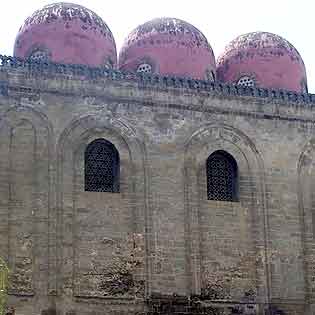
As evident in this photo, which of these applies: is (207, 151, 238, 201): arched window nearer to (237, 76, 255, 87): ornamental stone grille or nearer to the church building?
the church building

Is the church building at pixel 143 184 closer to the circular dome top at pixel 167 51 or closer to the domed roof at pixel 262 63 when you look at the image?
the circular dome top at pixel 167 51

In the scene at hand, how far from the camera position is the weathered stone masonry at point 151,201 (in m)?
20.3

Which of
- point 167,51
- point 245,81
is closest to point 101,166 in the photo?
point 167,51

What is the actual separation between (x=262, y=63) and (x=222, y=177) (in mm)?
4325

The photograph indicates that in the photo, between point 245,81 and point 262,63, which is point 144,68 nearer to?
point 245,81

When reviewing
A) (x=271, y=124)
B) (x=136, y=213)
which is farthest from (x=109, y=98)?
(x=271, y=124)

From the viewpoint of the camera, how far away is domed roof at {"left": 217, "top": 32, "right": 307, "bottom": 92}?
25125 mm

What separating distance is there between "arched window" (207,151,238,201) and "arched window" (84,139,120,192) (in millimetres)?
2388

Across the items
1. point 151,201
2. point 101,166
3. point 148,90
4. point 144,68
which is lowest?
point 151,201

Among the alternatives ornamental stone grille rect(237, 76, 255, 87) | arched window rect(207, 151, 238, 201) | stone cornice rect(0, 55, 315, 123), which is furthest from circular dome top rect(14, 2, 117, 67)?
arched window rect(207, 151, 238, 201)

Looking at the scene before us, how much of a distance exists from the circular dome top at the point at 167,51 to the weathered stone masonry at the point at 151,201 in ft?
5.54

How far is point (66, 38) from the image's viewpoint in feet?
76.4

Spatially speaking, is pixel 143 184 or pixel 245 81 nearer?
pixel 143 184

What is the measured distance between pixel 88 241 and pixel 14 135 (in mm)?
2936
